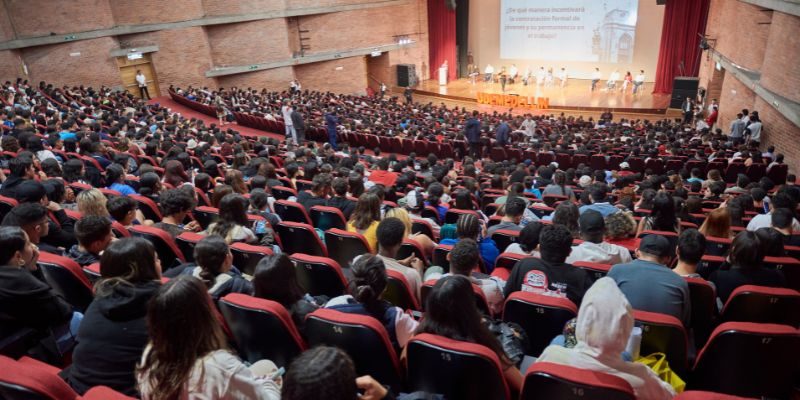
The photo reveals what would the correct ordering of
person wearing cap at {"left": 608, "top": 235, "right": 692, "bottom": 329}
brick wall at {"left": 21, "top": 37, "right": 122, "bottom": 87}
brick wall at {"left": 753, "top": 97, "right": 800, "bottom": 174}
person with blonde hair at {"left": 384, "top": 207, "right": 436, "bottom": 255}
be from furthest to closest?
brick wall at {"left": 21, "top": 37, "right": 122, "bottom": 87} < brick wall at {"left": 753, "top": 97, "right": 800, "bottom": 174} < person with blonde hair at {"left": 384, "top": 207, "right": 436, "bottom": 255} < person wearing cap at {"left": 608, "top": 235, "right": 692, "bottom": 329}

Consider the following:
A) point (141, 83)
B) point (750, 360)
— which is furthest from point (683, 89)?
point (141, 83)

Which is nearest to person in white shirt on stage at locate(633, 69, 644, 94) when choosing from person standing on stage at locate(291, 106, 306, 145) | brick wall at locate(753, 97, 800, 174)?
brick wall at locate(753, 97, 800, 174)

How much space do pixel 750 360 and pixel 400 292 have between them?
6.43 feet

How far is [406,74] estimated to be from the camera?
26.0 m

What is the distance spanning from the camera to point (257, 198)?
17.1 ft

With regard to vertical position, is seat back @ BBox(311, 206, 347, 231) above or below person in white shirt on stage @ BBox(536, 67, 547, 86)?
above

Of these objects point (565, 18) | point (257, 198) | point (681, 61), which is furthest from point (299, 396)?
point (565, 18)

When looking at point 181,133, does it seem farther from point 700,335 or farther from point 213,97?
point 700,335

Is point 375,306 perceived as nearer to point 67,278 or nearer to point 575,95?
point 67,278

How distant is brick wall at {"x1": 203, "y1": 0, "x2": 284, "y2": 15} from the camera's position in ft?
71.6

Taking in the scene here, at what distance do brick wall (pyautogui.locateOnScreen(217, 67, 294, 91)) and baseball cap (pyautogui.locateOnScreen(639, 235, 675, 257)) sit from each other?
22324 millimetres

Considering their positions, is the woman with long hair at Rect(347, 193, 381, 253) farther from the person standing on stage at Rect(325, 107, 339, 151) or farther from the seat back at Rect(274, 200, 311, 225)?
the person standing on stage at Rect(325, 107, 339, 151)

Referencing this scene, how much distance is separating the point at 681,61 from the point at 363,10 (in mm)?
14190

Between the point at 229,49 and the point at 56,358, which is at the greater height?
the point at 229,49
